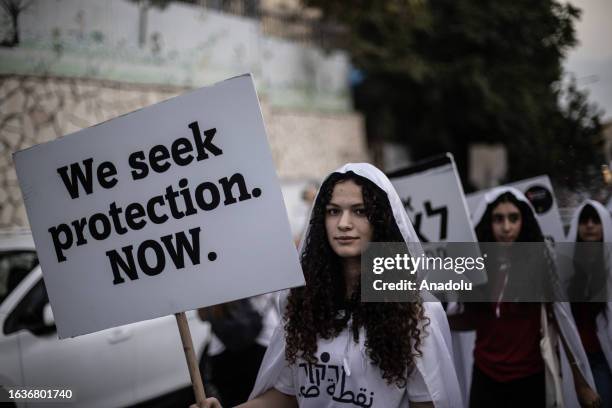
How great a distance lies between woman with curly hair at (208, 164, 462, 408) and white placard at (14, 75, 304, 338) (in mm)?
294

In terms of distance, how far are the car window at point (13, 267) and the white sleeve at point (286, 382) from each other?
2.97 meters

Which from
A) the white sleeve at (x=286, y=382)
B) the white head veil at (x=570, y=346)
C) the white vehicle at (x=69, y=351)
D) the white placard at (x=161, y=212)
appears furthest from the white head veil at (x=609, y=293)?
the white vehicle at (x=69, y=351)

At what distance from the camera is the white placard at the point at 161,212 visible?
94.5 inches

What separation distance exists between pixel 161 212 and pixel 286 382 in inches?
37.2

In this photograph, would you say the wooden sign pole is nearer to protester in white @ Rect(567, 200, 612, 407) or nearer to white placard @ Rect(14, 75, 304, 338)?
white placard @ Rect(14, 75, 304, 338)

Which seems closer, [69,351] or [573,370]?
[573,370]

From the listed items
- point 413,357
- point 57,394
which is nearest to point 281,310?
point 413,357

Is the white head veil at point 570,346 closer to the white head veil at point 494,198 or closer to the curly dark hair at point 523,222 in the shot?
the curly dark hair at point 523,222

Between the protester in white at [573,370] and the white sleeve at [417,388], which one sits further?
the protester in white at [573,370]

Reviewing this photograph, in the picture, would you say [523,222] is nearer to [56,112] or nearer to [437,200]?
[437,200]

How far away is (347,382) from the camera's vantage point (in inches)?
92.4

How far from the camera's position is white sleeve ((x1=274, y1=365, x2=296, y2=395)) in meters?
2.57

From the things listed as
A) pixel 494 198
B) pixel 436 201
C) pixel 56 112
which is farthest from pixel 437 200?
pixel 56 112

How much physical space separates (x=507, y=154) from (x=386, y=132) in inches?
119
